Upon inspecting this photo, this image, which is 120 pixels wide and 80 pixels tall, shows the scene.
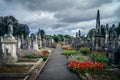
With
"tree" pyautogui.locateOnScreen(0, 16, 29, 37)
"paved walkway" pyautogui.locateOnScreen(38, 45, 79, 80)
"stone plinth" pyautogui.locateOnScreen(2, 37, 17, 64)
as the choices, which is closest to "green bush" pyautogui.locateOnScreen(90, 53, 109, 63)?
"paved walkway" pyautogui.locateOnScreen(38, 45, 79, 80)

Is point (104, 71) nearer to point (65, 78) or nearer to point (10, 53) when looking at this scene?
point (65, 78)

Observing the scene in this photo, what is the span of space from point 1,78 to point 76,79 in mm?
4481

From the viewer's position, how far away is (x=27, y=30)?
82.4 meters

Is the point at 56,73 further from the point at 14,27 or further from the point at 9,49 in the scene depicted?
the point at 14,27

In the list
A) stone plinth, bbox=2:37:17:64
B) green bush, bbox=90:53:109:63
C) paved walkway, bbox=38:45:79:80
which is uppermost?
stone plinth, bbox=2:37:17:64

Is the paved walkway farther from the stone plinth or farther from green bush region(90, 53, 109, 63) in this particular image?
the stone plinth

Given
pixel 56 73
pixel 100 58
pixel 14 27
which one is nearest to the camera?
pixel 56 73

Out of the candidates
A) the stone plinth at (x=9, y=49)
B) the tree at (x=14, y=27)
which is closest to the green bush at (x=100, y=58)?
the stone plinth at (x=9, y=49)

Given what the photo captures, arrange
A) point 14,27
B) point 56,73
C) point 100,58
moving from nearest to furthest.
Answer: point 56,73, point 100,58, point 14,27

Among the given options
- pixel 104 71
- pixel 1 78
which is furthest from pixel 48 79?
pixel 104 71

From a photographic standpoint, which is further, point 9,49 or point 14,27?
point 14,27

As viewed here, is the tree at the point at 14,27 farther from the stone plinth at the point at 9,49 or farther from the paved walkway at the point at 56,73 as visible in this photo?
the paved walkway at the point at 56,73

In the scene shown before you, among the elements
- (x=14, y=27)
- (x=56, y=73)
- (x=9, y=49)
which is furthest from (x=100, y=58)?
(x=14, y=27)

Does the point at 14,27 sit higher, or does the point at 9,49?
the point at 14,27
